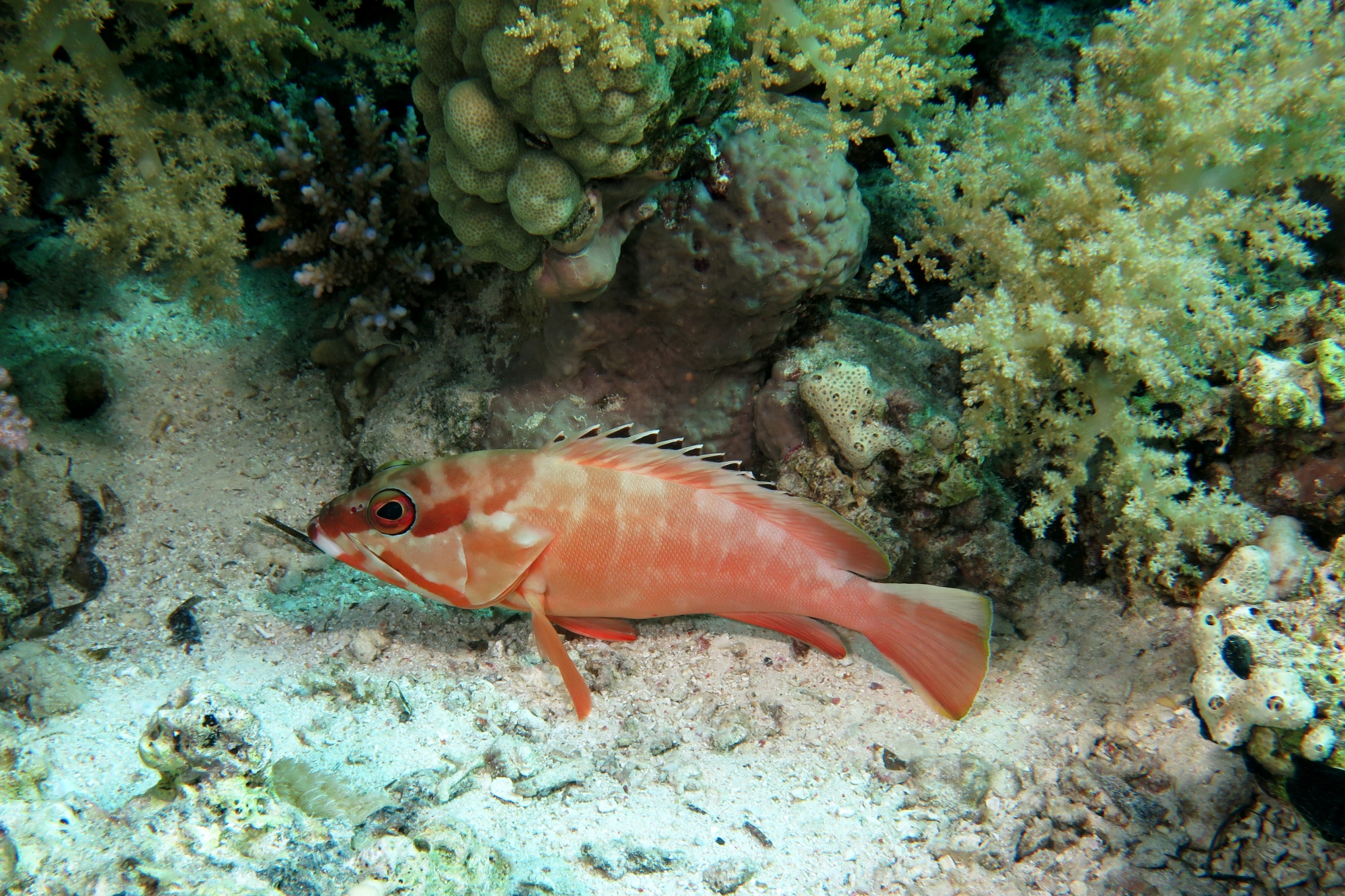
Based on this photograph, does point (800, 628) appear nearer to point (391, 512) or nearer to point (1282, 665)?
point (1282, 665)

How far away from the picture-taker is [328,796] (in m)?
2.15

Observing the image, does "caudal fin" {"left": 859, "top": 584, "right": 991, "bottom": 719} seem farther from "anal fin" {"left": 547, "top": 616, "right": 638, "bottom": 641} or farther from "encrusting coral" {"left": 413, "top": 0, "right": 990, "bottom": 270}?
"encrusting coral" {"left": 413, "top": 0, "right": 990, "bottom": 270}

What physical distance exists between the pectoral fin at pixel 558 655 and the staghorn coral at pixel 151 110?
2.58 m

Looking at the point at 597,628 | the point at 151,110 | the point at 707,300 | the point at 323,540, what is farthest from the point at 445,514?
the point at 151,110

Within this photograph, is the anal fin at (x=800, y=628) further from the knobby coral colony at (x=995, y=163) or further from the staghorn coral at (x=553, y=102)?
the staghorn coral at (x=553, y=102)

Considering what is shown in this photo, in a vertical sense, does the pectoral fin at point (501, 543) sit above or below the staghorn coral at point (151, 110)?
below

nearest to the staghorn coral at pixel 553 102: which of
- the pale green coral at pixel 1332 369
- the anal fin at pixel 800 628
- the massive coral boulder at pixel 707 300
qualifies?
the massive coral boulder at pixel 707 300

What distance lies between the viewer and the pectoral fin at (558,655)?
2613 mm

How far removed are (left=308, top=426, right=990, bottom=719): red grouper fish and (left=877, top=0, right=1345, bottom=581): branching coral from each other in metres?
0.85

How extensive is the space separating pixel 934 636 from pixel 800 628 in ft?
1.77

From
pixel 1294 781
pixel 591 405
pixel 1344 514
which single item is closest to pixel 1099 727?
pixel 1294 781

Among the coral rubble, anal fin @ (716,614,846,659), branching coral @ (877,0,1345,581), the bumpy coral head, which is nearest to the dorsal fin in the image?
anal fin @ (716,614,846,659)

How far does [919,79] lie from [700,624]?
2871 millimetres

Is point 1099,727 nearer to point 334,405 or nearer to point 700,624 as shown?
point 700,624
